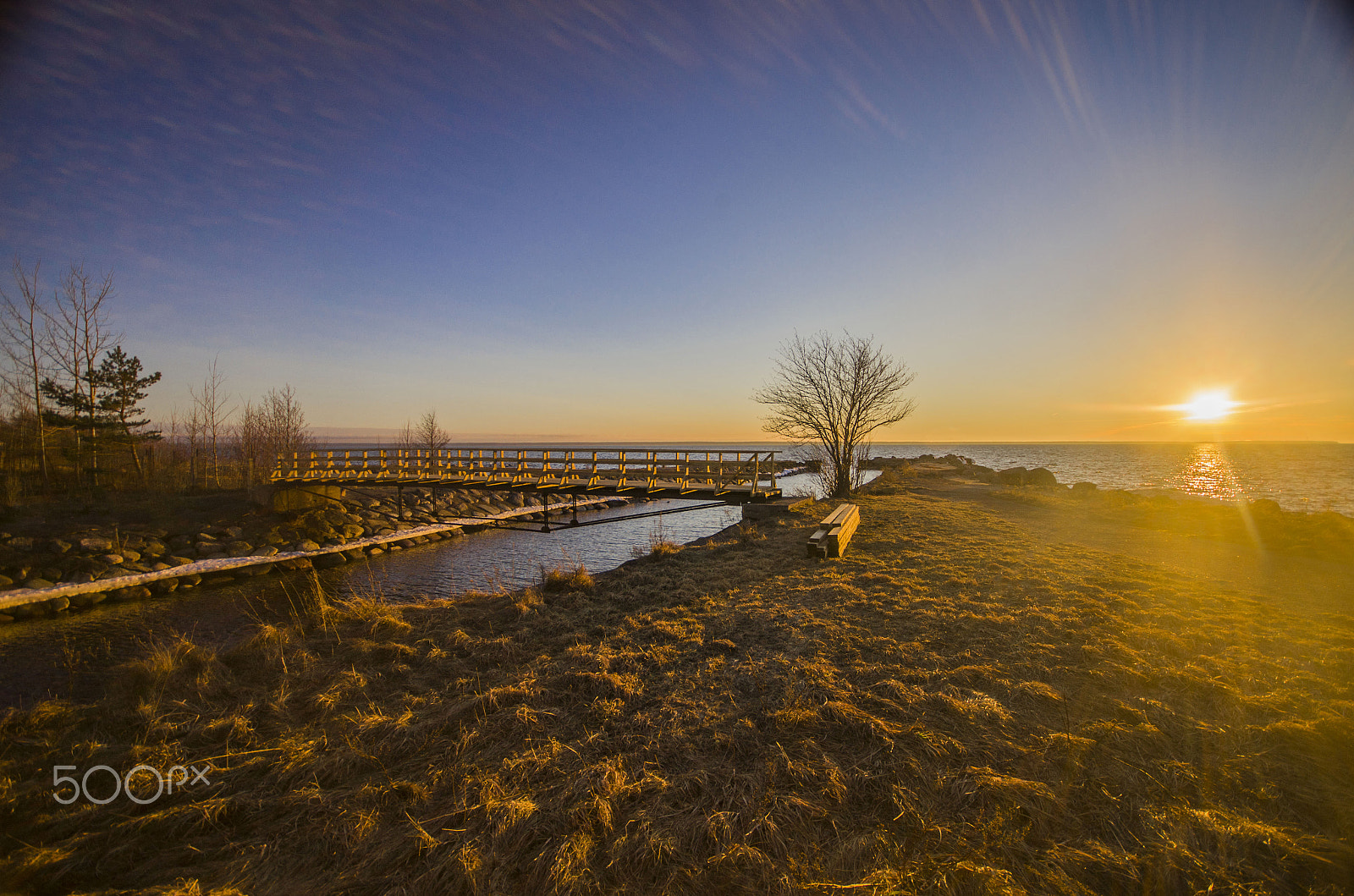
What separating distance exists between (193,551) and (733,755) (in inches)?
848

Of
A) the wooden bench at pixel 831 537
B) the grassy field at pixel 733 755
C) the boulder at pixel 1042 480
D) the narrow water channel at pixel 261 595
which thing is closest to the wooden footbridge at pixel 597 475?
the narrow water channel at pixel 261 595

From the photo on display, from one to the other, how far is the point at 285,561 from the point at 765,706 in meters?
Result: 19.3

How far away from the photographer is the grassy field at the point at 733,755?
2648 millimetres

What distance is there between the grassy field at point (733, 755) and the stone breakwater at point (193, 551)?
1190 centimetres

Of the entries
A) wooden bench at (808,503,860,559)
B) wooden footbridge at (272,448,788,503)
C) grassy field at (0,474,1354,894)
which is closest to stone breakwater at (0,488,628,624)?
wooden footbridge at (272,448,788,503)

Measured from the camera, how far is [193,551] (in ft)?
54.9

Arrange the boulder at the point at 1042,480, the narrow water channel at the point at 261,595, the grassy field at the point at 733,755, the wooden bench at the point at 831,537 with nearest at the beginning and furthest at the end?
1. the grassy field at the point at 733,755
2. the narrow water channel at the point at 261,595
3. the wooden bench at the point at 831,537
4. the boulder at the point at 1042,480

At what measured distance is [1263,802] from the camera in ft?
9.80

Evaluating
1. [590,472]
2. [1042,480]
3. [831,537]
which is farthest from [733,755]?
[1042,480]

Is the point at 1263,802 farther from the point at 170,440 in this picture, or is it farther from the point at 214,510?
the point at 170,440

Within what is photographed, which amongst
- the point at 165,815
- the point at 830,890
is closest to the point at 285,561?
the point at 165,815

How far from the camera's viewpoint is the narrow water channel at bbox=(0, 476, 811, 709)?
866 cm

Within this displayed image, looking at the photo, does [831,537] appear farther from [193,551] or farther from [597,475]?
[193,551]

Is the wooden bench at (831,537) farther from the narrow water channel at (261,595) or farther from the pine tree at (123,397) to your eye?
the pine tree at (123,397)
